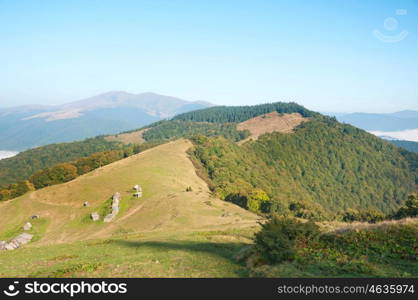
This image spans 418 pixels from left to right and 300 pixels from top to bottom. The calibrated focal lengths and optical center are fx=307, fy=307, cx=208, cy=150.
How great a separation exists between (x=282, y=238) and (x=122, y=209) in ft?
150

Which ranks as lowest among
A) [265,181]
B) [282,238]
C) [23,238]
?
[265,181]

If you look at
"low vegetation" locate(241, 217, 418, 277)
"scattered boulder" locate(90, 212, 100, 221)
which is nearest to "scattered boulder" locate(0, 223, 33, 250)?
"scattered boulder" locate(90, 212, 100, 221)

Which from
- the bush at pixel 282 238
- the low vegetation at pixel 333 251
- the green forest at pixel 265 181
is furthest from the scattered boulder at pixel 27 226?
the bush at pixel 282 238

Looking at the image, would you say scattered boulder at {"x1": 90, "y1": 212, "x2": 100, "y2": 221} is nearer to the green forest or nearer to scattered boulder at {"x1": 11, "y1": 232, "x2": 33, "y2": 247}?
scattered boulder at {"x1": 11, "y1": 232, "x2": 33, "y2": 247}

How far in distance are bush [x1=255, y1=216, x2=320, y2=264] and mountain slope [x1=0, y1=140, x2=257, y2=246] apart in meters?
18.1

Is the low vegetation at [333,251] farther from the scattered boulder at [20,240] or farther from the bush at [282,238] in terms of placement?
the scattered boulder at [20,240]

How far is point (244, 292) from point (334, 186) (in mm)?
193735

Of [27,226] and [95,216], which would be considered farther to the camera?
[95,216]

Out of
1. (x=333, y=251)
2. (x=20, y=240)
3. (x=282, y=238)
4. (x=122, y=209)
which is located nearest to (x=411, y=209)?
(x=333, y=251)

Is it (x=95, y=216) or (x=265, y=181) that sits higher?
(x=95, y=216)

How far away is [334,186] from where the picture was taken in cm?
18925

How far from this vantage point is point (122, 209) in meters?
57.8

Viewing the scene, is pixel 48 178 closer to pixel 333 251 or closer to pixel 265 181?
pixel 265 181

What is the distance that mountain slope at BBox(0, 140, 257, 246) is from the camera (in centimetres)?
4694
